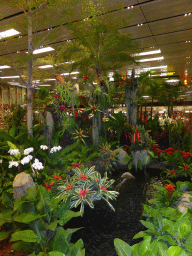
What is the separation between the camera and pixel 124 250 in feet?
3.10

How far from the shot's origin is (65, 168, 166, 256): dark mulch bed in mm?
1947

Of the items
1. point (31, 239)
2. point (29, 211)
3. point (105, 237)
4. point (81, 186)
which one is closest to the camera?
point (31, 239)

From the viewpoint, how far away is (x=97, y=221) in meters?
2.36

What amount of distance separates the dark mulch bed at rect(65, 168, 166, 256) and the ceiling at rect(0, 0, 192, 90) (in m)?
3.14

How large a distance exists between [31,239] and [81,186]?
1.32m

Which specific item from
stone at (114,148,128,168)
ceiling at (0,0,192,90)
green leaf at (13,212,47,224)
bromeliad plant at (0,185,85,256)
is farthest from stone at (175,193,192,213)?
ceiling at (0,0,192,90)

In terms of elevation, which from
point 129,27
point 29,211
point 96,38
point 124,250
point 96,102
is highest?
point 129,27

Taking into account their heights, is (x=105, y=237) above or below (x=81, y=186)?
below

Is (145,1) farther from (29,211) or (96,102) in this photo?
(29,211)

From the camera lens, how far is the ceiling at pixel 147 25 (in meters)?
4.09

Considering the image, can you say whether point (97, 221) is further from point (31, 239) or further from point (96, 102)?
point (96, 102)

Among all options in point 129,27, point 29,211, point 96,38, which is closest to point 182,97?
point 129,27

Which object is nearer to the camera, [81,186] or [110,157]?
[81,186]

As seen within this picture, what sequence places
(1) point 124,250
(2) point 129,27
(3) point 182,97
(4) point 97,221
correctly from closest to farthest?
1. (1) point 124,250
2. (4) point 97,221
3. (2) point 129,27
4. (3) point 182,97
